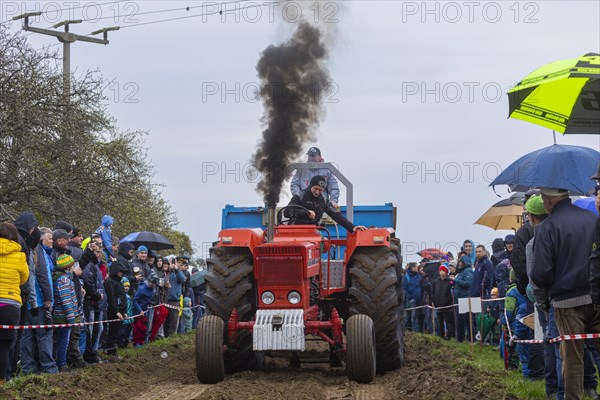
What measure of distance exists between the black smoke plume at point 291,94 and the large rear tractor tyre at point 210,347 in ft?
11.7

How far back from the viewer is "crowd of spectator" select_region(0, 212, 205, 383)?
415 inches

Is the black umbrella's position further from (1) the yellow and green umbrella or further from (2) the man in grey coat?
(1) the yellow and green umbrella

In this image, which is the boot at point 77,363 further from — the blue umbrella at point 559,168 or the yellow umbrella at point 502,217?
the yellow umbrella at point 502,217

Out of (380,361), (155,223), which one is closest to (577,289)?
(380,361)

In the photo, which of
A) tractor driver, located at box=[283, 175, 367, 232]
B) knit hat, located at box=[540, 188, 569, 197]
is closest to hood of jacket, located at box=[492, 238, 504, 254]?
tractor driver, located at box=[283, 175, 367, 232]

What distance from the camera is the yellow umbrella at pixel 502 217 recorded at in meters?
19.3

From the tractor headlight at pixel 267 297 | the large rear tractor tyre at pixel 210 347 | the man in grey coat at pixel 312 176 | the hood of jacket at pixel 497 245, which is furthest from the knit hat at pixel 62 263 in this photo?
the hood of jacket at pixel 497 245

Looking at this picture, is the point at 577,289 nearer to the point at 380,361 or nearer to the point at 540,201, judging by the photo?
the point at 540,201

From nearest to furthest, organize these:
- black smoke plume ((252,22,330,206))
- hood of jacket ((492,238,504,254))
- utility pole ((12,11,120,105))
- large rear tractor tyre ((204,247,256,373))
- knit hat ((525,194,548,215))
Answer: knit hat ((525,194,548,215)) → large rear tractor tyre ((204,247,256,373)) → black smoke plume ((252,22,330,206)) → hood of jacket ((492,238,504,254)) → utility pole ((12,11,120,105))

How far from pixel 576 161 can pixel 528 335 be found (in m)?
2.30

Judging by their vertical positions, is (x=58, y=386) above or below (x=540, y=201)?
below

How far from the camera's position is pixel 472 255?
18.7 metres

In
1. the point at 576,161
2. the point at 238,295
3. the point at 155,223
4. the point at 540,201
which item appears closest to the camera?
the point at 540,201

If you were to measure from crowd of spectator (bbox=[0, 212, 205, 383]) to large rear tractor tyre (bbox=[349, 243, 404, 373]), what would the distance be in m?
3.67
